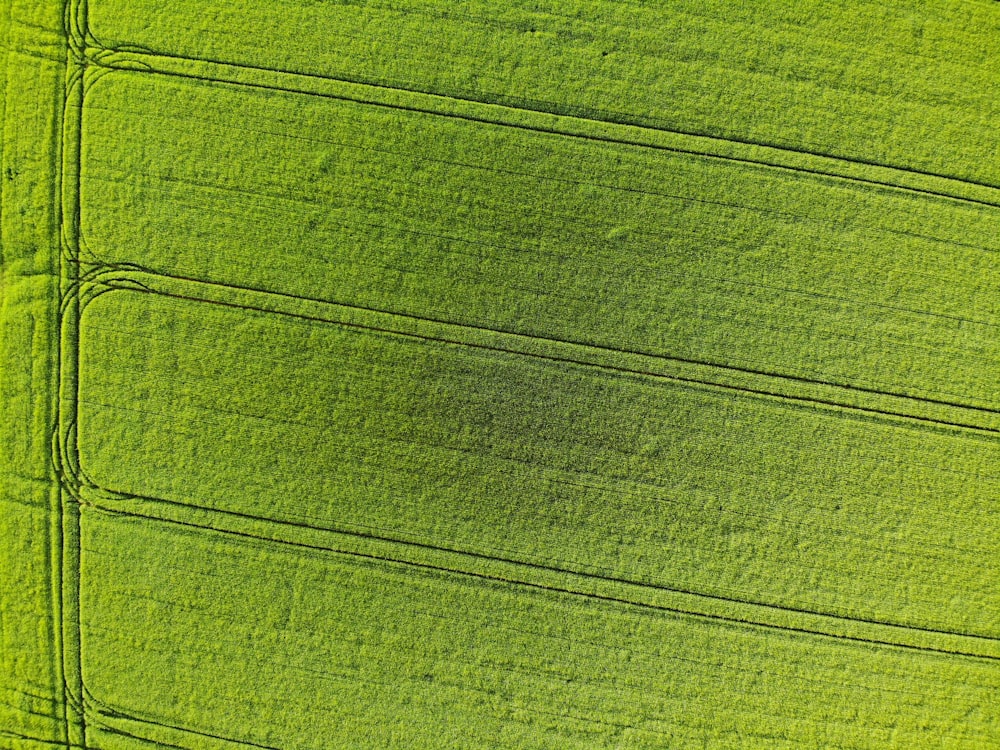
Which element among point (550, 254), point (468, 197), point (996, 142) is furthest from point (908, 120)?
point (468, 197)

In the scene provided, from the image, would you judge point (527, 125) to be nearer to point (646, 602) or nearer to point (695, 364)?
point (695, 364)

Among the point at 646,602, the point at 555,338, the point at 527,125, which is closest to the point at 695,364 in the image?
the point at 555,338

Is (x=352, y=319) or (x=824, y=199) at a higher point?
(x=824, y=199)

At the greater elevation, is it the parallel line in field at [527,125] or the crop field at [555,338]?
the parallel line in field at [527,125]

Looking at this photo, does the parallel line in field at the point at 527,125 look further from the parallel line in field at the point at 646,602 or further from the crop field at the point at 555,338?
the parallel line in field at the point at 646,602

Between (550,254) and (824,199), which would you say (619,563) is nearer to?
(550,254)

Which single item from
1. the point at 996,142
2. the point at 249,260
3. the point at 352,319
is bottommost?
the point at 352,319

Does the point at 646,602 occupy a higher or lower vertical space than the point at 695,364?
→ lower

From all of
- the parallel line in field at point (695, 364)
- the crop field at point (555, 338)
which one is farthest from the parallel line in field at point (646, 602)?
the parallel line in field at point (695, 364)
